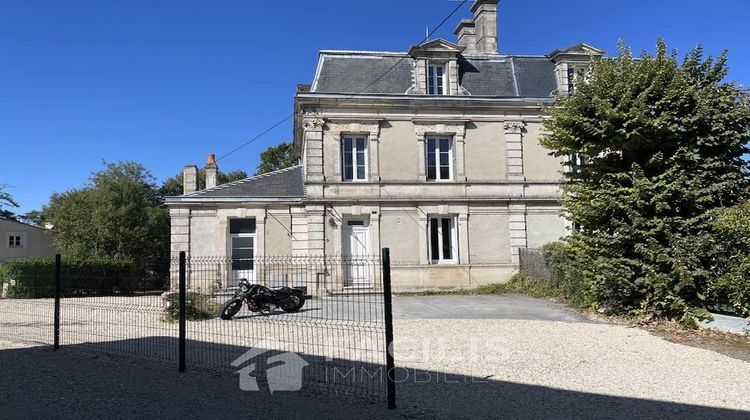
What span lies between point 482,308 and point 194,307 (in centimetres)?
729

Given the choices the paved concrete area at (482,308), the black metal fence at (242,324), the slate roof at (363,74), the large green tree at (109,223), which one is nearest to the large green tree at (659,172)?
the paved concrete area at (482,308)

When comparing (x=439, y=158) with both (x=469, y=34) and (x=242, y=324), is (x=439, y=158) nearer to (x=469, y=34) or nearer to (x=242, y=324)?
(x=469, y=34)

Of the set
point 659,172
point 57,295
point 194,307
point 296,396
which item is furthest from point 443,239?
point 296,396

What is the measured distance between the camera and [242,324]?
11.1 metres

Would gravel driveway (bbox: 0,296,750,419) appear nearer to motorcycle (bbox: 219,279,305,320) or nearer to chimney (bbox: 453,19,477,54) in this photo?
motorcycle (bbox: 219,279,305,320)

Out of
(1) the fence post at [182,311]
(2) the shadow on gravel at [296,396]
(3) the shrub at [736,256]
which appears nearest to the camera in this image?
(2) the shadow on gravel at [296,396]

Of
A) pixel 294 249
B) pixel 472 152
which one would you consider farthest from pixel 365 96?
pixel 294 249

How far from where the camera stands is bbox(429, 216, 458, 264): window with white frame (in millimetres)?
20188

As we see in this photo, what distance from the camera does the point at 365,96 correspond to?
778 inches

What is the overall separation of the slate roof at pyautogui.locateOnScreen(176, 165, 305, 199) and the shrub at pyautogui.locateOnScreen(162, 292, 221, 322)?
317 inches

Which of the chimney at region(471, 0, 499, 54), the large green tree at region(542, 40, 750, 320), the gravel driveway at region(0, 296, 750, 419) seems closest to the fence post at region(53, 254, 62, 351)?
the gravel driveway at region(0, 296, 750, 419)

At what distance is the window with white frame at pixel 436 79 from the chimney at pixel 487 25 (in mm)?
2856

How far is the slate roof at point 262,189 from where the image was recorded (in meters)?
19.7

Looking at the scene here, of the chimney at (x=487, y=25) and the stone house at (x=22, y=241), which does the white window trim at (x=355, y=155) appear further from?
the stone house at (x=22, y=241)
